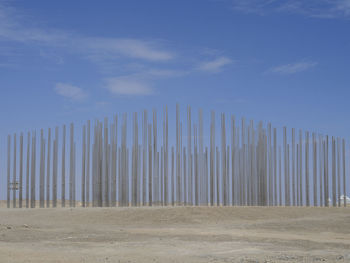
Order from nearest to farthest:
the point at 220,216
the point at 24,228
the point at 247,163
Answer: the point at 24,228 → the point at 220,216 → the point at 247,163

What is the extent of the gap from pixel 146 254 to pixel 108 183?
29.1 feet

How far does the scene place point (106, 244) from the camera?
855 cm

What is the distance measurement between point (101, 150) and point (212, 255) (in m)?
9.70

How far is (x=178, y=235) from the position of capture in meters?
10.1

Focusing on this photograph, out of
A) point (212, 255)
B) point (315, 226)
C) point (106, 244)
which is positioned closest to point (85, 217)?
point (106, 244)

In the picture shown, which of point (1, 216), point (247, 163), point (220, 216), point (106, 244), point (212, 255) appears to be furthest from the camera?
point (247, 163)

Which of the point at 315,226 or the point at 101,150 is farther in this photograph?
the point at 101,150

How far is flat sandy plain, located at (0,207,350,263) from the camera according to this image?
719cm

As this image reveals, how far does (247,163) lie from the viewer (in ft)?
53.6

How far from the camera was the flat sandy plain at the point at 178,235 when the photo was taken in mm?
7191

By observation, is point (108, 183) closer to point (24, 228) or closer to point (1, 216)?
point (1, 216)

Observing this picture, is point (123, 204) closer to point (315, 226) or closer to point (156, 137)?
point (156, 137)

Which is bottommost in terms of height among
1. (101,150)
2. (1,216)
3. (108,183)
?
(1,216)

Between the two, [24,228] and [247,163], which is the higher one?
[247,163]
